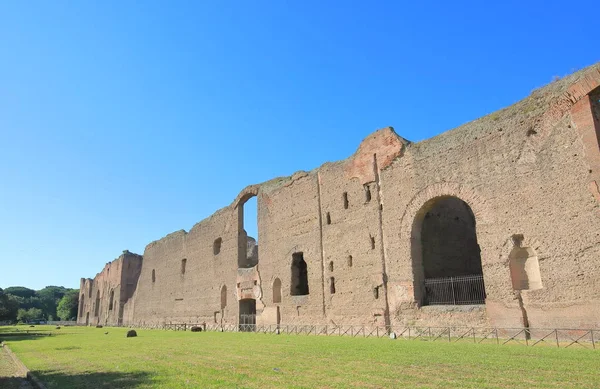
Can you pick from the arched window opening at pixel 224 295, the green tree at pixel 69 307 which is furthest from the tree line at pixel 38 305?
the arched window opening at pixel 224 295

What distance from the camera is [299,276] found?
20062mm

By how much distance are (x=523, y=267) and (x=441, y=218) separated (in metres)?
5.14

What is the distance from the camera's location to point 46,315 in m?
78.1

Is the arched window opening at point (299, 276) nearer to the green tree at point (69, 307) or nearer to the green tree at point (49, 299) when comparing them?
the green tree at point (69, 307)

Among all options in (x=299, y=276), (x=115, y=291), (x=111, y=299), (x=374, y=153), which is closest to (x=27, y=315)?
(x=111, y=299)

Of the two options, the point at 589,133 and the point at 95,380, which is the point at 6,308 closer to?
the point at 95,380

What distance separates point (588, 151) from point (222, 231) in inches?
723

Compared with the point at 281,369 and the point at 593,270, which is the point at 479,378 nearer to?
the point at 281,369

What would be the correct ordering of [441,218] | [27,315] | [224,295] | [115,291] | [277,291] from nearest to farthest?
[441,218], [277,291], [224,295], [115,291], [27,315]

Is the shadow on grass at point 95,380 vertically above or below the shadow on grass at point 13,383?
above

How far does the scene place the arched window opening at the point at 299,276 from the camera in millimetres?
19750

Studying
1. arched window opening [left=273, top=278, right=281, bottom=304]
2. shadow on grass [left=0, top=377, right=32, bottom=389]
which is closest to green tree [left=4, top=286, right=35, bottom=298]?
arched window opening [left=273, top=278, right=281, bottom=304]

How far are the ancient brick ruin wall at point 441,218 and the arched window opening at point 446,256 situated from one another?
143 millimetres

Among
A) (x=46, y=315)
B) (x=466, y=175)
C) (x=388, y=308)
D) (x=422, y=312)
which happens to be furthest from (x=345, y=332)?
(x=46, y=315)
